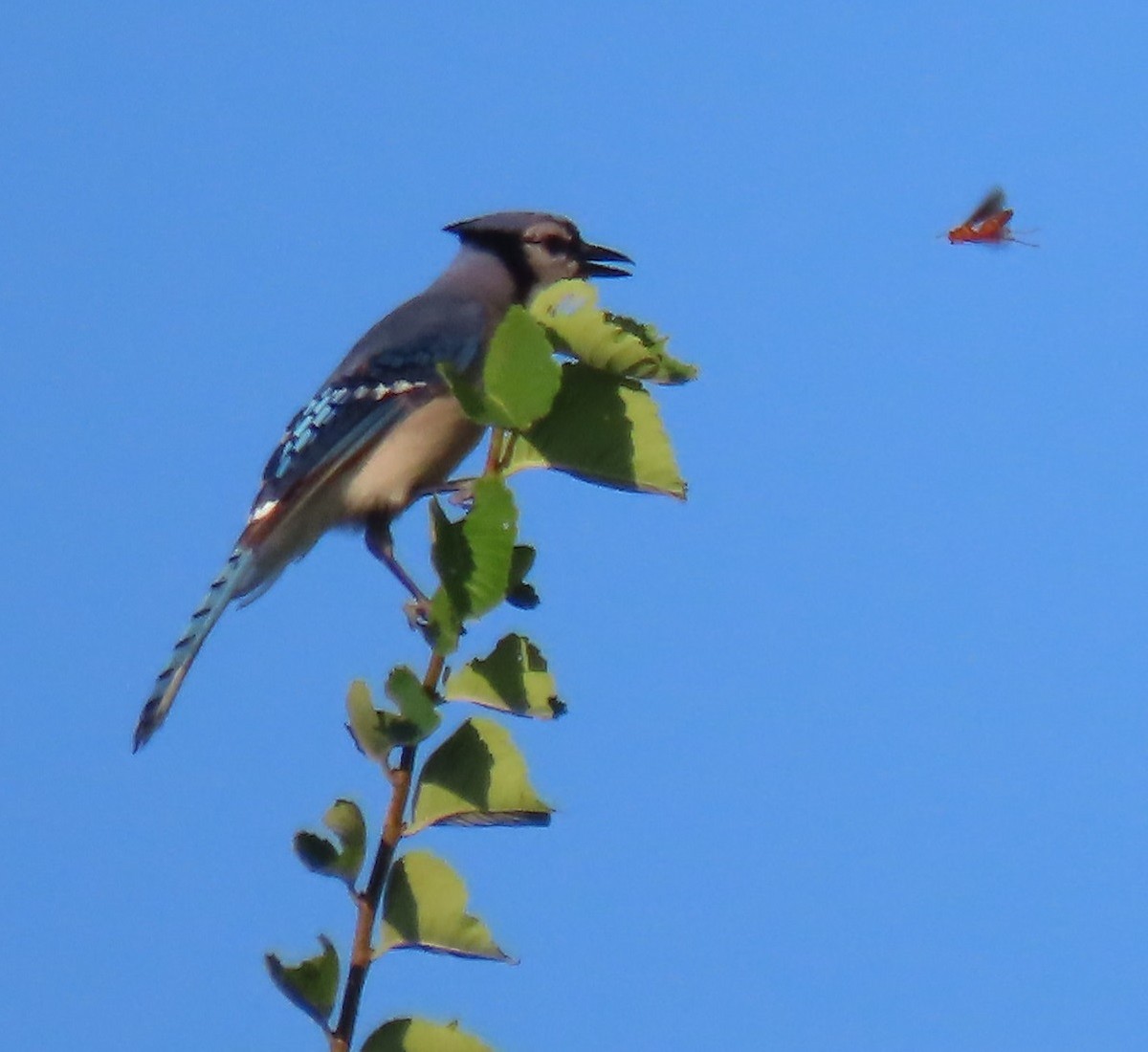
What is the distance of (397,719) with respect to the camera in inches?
52.6

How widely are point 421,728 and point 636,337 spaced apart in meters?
0.37

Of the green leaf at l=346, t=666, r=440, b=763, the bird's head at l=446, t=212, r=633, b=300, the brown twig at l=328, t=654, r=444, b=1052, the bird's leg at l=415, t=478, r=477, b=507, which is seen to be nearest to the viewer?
the brown twig at l=328, t=654, r=444, b=1052

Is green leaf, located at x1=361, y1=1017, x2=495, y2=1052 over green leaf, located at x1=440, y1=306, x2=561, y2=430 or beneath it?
beneath

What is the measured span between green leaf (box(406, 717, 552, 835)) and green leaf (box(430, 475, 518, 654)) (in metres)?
0.08

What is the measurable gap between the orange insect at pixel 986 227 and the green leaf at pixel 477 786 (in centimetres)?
165

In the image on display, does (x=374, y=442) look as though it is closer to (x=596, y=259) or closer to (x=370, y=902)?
(x=596, y=259)

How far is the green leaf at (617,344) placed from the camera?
4.90 ft

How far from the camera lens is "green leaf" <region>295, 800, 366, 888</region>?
1305 millimetres

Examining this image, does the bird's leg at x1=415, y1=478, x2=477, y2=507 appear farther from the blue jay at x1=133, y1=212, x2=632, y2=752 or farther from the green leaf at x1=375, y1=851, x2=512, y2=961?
the green leaf at x1=375, y1=851, x2=512, y2=961

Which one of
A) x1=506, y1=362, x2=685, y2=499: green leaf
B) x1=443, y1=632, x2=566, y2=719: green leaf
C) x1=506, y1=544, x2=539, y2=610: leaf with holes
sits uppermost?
x1=506, y1=362, x2=685, y2=499: green leaf

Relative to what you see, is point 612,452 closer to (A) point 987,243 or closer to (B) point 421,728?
(B) point 421,728

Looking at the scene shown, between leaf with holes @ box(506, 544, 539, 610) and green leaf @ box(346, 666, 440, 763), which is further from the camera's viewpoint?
leaf with holes @ box(506, 544, 539, 610)

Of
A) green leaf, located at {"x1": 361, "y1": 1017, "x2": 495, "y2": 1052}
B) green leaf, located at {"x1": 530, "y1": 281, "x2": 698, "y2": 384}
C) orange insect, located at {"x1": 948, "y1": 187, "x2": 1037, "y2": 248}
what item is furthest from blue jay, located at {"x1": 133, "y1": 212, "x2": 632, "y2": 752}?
green leaf, located at {"x1": 361, "y1": 1017, "x2": 495, "y2": 1052}

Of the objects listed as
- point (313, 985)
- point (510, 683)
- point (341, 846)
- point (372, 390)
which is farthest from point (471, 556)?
→ point (372, 390)
